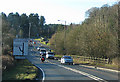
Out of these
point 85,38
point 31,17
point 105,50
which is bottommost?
point 105,50

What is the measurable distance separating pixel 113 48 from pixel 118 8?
5895 mm

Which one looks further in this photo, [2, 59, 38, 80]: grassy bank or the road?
[2, 59, 38, 80]: grassy bank

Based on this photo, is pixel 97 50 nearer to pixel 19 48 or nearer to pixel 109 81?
pixel 19 48

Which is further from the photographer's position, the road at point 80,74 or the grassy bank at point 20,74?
the grassy bank at point 20,74

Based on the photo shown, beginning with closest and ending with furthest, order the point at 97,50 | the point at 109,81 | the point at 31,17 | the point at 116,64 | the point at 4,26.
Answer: the point at 109,81 < the point at 116,64 < the point at 4,26 < the point at 97,50 < the point at 31,17

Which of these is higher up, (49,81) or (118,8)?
(118,8)

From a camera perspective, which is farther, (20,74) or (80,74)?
(20,74)

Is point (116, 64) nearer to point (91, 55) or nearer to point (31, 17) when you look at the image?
point (91, 55)

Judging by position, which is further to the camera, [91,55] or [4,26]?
[91,55]

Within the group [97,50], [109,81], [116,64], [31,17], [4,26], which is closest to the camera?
[109,81]

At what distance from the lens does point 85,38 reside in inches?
1478

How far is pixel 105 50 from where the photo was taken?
34906 millimetres

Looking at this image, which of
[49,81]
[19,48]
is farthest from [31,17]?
[49,81]

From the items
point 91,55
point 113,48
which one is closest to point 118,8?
point 113,48
